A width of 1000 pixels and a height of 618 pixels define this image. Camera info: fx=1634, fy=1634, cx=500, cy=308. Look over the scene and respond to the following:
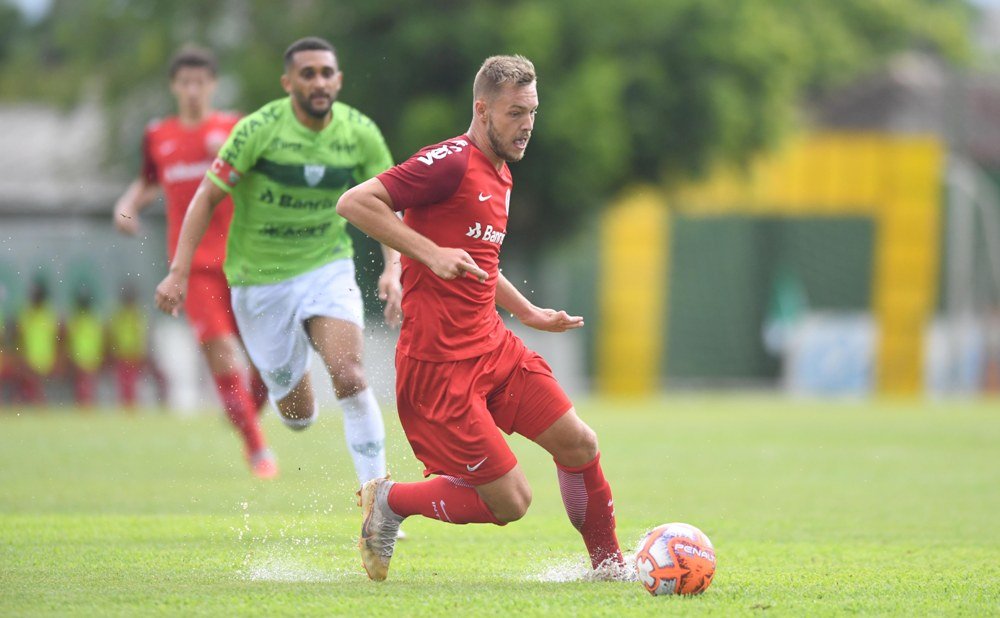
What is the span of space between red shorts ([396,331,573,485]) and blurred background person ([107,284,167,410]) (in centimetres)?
1765

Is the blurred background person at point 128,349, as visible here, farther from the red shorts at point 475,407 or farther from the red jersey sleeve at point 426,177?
the red jersey sleeve at point 426,177

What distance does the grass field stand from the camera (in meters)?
6.33

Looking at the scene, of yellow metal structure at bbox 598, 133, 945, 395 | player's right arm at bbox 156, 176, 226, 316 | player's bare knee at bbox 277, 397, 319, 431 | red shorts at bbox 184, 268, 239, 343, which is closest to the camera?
player's right arm at bbox 156, 176, 226, 316

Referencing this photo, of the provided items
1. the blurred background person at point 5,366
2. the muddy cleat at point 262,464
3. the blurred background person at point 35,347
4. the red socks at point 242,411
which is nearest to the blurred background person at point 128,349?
the blurred background person at point 35,347

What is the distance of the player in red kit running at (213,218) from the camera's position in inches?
456

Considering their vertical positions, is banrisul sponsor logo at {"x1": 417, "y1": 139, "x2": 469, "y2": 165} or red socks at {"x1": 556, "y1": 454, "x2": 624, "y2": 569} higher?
banrisul sponsor logo at {"x1": 417, "y1": 139, "x2": 469, "y2": 165}

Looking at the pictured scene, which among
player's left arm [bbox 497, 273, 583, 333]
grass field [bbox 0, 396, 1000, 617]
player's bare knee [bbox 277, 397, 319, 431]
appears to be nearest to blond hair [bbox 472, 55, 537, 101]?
player's left arm [bbox 497, 273, 583, 333]

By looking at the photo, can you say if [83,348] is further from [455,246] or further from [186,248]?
[455,246]

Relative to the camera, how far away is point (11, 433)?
17.5 metres

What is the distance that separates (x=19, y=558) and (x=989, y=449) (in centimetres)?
1100

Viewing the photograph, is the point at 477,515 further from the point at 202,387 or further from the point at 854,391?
the point at 854,391

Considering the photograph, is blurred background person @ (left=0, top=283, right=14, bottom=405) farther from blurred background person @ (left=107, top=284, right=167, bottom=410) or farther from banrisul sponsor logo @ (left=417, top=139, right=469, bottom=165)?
banrisul sponsor logo @ (left=417, top=139, right=469, bottom=165)

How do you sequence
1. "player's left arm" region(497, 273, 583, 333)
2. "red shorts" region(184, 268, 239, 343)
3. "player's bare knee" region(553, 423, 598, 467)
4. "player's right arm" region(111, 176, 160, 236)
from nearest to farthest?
"player's bare knee" region(553, 423, 598, 467)
"player's left arm" region(497, 273, 583, 333)
"player's right arm" region(111, 176, 160, 236)
"red shorts" region(184, 268, 239, 343)

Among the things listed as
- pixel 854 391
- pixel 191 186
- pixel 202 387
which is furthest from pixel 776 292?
pixel 191 186
